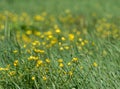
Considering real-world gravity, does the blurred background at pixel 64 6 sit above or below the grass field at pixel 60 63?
below

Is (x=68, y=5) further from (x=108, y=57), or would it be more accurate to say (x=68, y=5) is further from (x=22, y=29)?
(x=108, y=57)

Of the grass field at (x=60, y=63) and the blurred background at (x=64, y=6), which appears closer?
the grass field at (x=60, y=63)

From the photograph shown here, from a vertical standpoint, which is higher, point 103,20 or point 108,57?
point 108,57

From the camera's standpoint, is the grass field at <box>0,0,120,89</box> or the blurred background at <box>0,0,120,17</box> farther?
the blurred background at <box>0,0,120,17</box>

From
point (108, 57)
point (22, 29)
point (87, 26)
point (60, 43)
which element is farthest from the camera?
point (87, 26)

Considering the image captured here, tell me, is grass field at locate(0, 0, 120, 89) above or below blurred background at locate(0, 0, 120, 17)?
above

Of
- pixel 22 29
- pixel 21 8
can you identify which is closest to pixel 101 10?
pixel 21 8

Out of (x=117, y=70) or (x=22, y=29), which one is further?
(x=22, y=29)

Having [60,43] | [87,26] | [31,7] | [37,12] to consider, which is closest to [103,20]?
[87,26]

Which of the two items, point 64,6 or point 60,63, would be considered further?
point 64,6

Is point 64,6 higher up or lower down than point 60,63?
lower down

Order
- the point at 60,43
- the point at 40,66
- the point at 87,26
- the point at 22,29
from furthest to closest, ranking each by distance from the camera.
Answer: the point at 87,26, the point at 22,29, the point at 60,43, the point at 40,66
